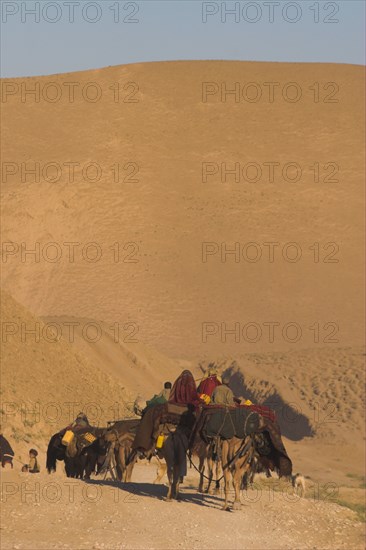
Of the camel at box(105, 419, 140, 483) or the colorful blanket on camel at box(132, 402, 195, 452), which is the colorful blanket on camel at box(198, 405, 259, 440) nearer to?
the colorful blanket on camel at box(132, 402, 195, 452)

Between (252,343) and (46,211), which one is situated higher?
(46,211)

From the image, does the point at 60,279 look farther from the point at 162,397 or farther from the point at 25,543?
the point at 25,543

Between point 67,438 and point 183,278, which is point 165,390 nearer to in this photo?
→ point 67,438

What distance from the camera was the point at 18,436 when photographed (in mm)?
31469

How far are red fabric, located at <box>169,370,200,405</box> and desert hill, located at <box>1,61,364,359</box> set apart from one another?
137 ft

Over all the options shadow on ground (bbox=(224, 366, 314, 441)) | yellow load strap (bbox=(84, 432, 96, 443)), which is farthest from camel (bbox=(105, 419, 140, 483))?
shadow on ground (bbox=(224, 366, 314, 441))

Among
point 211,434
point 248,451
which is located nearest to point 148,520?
point 211,434

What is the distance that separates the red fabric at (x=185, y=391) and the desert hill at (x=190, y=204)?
41.8 m

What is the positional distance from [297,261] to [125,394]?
37.5m

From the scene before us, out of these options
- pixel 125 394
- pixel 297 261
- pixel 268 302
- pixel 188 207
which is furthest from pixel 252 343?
pixel 125 394

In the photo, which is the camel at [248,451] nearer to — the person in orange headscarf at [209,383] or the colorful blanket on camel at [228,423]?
the colorful blanket on camel at [228,423]

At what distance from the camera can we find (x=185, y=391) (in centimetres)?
2206

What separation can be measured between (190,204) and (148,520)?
61.5 metres

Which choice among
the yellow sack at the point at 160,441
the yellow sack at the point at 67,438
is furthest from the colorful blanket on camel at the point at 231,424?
the yellow sack at the point at 67,438
